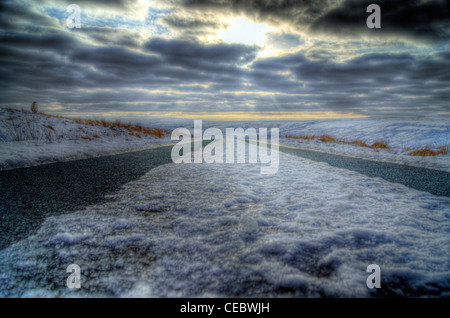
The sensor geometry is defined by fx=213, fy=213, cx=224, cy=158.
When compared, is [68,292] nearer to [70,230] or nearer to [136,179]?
[70,230]

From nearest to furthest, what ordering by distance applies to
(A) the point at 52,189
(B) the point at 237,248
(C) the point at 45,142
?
(B) the point at 237,248 < (A) the point at 52,189 < (C) the point at 45,142

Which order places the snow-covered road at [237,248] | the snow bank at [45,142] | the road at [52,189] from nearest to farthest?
the snow-covered road at [237,248] → the road at [52,189] → the snow bank at [45,142]

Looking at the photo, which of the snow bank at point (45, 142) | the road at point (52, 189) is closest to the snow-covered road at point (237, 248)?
the road at point (52, 189)

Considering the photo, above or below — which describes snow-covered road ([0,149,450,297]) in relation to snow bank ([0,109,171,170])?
below

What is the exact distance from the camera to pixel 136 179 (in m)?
5.37

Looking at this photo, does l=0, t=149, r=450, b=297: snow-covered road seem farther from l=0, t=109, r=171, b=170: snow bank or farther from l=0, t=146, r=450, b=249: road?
l=0, t=109, r=171, b=170: snow bank

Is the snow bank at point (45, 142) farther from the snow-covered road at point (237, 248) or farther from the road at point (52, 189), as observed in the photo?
the snow-covered road at point (237, 248)

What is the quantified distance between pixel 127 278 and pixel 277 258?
4.27ft

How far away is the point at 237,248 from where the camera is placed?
2156 millimetres

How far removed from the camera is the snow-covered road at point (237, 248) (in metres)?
1.61

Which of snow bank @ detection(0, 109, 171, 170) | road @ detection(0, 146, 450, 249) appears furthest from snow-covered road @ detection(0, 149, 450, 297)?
snow bank @ detection(0, 109, 171, 170)

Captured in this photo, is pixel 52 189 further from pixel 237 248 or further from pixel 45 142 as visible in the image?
pixel 45 142

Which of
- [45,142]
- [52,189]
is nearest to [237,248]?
[52,189]

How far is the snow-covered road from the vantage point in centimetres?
161
